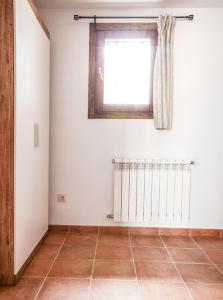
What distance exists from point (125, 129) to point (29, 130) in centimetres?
110

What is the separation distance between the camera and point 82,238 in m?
2.63

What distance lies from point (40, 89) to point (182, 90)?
4.82 ft

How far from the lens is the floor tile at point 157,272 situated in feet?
6.22

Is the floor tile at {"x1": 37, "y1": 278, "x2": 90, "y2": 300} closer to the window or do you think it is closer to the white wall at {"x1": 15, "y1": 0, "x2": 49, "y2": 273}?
the white wall at {"x1": 15, "y1": 0, "x2": 49, "y2": 273}

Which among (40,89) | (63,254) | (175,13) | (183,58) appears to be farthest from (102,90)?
(63,254)

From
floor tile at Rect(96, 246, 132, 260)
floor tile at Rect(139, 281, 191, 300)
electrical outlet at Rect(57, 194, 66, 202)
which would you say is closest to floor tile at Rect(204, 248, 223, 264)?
floor tile at Rect(139, 281, 191, 300)

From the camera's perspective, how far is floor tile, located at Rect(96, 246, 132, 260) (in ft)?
7.30

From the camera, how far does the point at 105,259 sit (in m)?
2.18

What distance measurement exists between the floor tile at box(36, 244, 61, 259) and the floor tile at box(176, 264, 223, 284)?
109cm

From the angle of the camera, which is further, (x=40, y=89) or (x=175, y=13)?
(x=175, y=13)

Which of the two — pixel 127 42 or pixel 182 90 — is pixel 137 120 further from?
pixel 127 42

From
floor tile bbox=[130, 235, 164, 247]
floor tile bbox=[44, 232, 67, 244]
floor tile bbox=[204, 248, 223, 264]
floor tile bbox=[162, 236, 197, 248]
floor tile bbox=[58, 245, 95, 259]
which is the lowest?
floor tile bbox=[204, 248, 223, 264]

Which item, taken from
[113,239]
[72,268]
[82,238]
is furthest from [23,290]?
[113,239]

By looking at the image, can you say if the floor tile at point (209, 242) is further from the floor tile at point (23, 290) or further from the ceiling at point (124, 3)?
the ceiling at point (124, 3)
